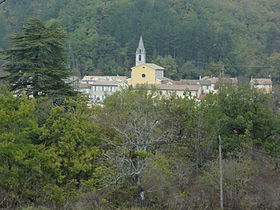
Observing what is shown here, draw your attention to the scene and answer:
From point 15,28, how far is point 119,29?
68.3 feet

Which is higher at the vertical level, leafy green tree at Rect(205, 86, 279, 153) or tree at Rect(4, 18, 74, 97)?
tree at Rect(4, 18, 74, 97)

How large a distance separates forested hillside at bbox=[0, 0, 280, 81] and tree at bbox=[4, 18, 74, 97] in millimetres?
51331

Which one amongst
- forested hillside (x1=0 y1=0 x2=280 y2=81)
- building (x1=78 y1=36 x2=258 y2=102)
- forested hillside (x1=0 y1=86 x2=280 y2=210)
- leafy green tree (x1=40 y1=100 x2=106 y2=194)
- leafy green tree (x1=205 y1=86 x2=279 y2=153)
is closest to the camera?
forested hillside (x1=0 y1=86 x2=280 y2=210)

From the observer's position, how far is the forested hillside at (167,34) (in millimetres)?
78625

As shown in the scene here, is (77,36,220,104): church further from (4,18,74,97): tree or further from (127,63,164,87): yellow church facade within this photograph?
(4,18,74,97): tree

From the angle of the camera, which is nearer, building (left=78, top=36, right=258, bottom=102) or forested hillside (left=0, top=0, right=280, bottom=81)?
building (left=78, top=36, right=258, bottom=102)

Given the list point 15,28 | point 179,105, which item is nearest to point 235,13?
point 15,28

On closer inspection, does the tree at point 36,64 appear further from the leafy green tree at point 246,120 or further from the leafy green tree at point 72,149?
the leafy green tree at point 246,120

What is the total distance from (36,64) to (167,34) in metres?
63.7

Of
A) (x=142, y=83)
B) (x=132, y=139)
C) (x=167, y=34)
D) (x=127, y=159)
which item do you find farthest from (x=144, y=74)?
(x=127, y=159)

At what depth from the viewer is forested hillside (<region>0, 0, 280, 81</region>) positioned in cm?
7862

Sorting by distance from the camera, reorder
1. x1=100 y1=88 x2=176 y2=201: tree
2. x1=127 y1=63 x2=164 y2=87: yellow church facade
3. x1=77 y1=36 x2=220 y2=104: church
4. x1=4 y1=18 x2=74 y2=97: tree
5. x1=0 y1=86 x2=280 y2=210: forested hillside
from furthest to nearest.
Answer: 1. x1=127 y1=63 x2=164 y2=87: yellow church facade
2. x1=77 y1=36 x2=220 y2=104: church
3. x1=4 y1=18 x2=74 y2=97: tree
4. x1=100 y1=88 x2=176 y2=201: tree
5. x1=0 y1=86 x2=280 y2=210: forested hillside

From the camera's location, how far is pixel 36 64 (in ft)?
72.5

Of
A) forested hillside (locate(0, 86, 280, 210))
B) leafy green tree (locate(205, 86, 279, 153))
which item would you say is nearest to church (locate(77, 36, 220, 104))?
leafy green tree (locate(205, 86, 279, 153))
